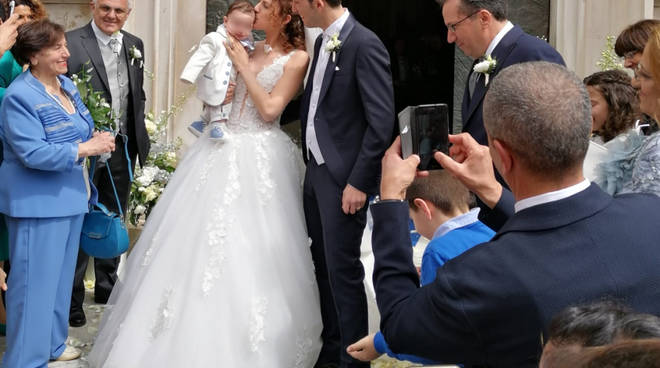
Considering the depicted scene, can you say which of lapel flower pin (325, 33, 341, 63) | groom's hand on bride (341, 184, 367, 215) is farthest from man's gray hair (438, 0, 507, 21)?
groom's hand on bride (341, 184, 367, 215)

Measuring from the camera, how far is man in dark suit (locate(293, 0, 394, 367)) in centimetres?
409

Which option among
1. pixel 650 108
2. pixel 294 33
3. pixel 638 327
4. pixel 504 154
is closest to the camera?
pixel 638 327

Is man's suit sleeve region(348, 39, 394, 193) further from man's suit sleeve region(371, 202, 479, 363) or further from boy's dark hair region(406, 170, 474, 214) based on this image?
man's suit sleeve region(371, 202, 479, 363)

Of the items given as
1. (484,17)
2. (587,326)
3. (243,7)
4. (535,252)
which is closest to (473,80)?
(484,17)

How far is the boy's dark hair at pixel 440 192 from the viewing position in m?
2.65

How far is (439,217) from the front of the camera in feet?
8.75

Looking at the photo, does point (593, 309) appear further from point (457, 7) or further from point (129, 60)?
point (129, 60)

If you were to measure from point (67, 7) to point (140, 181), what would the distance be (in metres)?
1.85

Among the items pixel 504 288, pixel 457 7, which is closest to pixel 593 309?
pixel 504 288

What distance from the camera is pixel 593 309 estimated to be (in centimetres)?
131

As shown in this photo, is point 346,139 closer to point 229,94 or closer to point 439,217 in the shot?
point 229,94

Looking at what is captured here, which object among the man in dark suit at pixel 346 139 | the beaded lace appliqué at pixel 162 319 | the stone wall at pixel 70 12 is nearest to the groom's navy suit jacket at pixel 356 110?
the man in dark suit at pixel 346 139

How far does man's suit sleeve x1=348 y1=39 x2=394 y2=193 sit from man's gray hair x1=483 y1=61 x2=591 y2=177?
226cm

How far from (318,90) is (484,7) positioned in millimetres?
1108
